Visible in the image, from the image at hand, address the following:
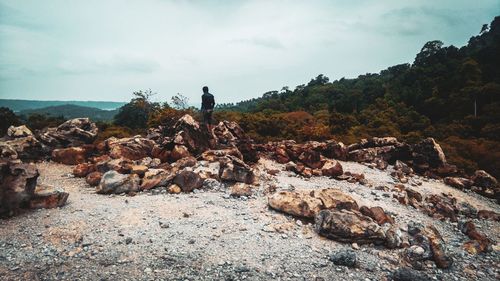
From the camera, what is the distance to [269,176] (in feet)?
43.1

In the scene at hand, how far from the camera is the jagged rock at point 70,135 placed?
15.5m

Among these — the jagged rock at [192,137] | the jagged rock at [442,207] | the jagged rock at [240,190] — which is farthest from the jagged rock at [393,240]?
the jagged rock at [192,137]

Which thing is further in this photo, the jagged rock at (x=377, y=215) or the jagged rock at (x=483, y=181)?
the jagged rock at (x=483, y=181)

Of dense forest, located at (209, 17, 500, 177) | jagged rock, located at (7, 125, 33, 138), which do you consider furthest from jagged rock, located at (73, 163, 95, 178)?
dense forest, located at (209, 17, 500, 177)

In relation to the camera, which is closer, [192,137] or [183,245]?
[183,245]

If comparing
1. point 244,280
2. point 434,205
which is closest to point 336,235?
point 244,280

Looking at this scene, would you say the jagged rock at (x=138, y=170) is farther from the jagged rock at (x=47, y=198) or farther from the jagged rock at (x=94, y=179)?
the jagged rock at (x=47, y=198)

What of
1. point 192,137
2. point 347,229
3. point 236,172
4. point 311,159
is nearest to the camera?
point 347,229

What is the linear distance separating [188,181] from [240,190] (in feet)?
6.38

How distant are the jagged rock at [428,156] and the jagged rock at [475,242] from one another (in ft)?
26.8

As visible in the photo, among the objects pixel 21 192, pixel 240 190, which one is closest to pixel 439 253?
pixel 240 190

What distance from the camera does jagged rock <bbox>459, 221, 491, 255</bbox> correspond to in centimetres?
873

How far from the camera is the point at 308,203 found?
29.9 feet

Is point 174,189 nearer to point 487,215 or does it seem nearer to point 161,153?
point 161,153
